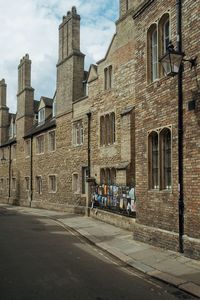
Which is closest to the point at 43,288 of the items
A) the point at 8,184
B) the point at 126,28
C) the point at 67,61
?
the point at 126,28

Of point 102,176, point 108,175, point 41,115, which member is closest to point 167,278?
point 108,175

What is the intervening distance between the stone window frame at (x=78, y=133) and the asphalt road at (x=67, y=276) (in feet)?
43.5

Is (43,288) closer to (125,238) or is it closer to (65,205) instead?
(125,238)

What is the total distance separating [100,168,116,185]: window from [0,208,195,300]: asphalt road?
8.61 m

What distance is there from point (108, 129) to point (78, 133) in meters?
4.62

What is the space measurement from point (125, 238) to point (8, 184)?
31.5 meters

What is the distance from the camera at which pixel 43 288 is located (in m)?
8.14

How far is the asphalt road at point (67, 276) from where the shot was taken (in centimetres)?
779

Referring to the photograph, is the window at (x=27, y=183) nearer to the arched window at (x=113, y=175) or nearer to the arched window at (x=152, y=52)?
the arched window at (x=113, y=175)

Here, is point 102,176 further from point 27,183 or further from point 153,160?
point 27,183

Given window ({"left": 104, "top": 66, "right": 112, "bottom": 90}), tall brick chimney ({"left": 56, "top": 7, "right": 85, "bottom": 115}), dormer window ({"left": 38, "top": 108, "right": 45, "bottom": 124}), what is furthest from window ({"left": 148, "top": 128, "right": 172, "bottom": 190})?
dormer window ({"left": 38, "top": 108, "right": 45, "bottom": 124})

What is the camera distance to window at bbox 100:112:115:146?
23.6 m

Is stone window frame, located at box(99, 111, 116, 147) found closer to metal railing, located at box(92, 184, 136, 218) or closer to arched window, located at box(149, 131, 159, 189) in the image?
metal railing, located at box(92, 184, 136, 218)

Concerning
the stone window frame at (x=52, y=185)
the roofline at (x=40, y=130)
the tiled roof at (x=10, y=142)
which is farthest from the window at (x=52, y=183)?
the tiled roof at (x=10, y=142)
